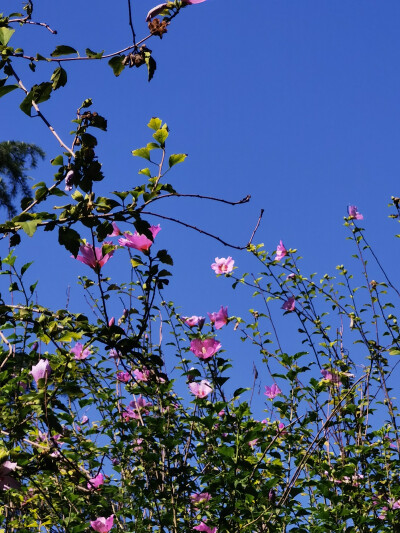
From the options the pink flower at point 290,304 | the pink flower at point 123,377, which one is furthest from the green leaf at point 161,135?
the pink flower at point 290,304

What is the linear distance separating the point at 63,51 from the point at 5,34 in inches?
6.2

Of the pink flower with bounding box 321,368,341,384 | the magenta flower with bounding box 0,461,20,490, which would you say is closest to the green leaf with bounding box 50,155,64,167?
the magenta flower with bounding box 0,461,20,490

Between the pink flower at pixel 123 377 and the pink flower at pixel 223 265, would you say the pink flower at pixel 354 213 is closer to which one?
the pink flower at pixel 223 265

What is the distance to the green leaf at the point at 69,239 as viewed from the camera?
4.99ft

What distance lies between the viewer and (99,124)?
1634 mm

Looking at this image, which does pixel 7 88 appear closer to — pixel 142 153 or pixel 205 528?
pixel 142 153

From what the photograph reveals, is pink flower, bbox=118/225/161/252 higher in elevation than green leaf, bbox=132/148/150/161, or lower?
lower

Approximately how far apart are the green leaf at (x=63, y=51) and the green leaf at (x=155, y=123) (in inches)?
10.7

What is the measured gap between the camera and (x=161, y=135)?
166 cm

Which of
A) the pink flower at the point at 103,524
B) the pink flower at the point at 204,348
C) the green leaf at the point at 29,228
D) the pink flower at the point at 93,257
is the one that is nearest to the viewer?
the green leaf at the point at 29,228

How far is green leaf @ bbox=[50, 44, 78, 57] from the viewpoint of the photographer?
1.49 m

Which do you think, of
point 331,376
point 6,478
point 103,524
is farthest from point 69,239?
point 331,376

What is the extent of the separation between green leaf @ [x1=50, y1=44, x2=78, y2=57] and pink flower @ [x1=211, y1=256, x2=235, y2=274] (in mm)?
2204

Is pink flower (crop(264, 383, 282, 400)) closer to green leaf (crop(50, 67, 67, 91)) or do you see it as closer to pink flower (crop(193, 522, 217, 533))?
pink flower (crop(193, 522, 217, 533))
